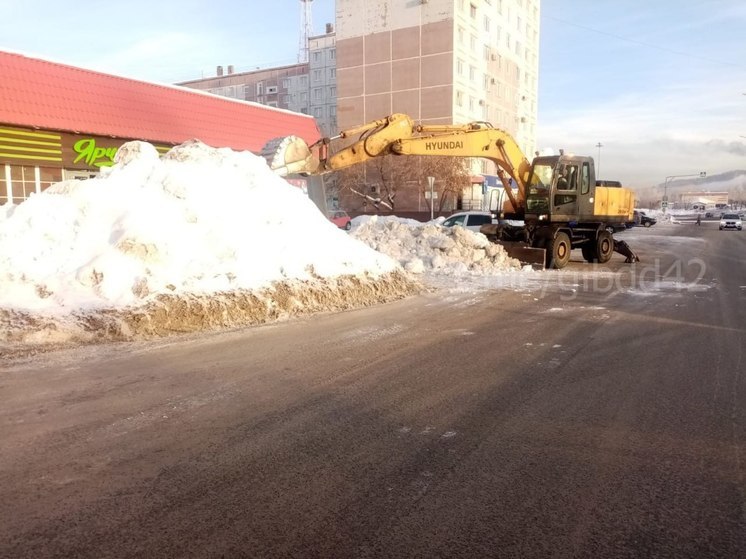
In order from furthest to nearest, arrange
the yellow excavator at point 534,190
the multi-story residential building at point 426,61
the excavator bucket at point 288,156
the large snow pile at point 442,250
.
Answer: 1. the multi-story residential building at point 426,61
2. the large snow pile at point 442,250
3. the yellow excavator at point 534,190
4. the excavator bucket at point 288,156

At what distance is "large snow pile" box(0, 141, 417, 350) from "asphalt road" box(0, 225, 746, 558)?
39.5 inches

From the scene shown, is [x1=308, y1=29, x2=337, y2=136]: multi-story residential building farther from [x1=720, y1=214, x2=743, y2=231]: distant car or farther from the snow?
the snow

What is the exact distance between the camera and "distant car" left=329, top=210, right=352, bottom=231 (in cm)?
2559

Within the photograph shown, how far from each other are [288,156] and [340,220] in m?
13.7

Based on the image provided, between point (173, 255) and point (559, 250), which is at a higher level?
point (173, 255)

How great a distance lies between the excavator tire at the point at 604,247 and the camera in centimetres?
1939

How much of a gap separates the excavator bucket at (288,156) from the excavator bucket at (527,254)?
24.8ft

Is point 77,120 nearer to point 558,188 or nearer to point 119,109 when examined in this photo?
point 119,109

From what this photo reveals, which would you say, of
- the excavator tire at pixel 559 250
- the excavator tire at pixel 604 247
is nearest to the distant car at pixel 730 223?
the excavator tire at pixel 604 247

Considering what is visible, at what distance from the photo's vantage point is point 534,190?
58.4ft

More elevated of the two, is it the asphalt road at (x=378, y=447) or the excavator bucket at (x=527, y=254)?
the excavator bucket at (x=527, y=254)

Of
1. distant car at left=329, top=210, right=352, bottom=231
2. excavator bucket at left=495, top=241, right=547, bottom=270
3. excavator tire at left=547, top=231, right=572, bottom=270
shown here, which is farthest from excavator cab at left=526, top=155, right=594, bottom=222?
distant car at left=329, top=210, right=352, bottom=231

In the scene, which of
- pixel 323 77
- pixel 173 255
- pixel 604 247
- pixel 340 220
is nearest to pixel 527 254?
pixel 604 247

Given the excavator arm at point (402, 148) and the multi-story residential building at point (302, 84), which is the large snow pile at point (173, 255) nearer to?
the excavator arm at point (402, 148)
